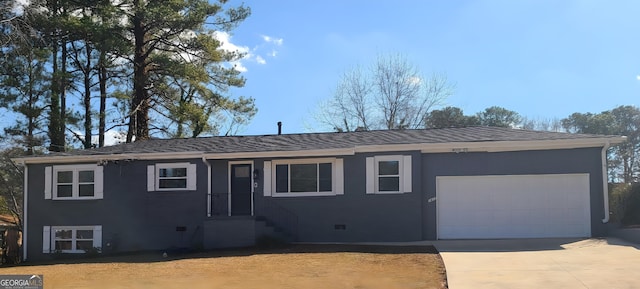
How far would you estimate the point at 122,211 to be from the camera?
19891 millimetres

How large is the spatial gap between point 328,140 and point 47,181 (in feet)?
31.8

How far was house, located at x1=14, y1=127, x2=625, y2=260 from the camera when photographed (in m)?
17.5

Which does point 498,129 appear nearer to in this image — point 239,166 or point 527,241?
point 527,241

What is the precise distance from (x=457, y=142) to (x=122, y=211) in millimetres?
11098

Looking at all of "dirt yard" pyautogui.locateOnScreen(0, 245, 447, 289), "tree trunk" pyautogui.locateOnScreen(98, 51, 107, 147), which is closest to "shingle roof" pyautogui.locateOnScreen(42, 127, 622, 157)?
"dirt yard" pyautogui.locateOnScreen(0, 245, 447, 289)

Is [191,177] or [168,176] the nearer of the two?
[191,177]

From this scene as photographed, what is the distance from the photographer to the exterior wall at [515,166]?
1725 cm

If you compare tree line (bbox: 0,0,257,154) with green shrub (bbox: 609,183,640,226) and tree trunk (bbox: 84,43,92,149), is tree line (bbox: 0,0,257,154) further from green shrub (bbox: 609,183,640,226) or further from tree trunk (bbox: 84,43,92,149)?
green shrub (bbox: 609,183,640,226)

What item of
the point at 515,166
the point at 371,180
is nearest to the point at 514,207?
the point at 515,166

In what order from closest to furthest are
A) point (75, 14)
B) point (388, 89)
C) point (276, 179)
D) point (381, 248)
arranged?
point (381, 248) → point (276, 179) → point (75, 14) → point (388, 89)

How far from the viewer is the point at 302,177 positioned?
1909 centimetres

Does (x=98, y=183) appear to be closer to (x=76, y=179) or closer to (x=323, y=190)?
(x=76, y=179)

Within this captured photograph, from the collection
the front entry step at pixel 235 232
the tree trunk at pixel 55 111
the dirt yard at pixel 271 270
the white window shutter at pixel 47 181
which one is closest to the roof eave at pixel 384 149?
the white window shutter at pixel 47 181

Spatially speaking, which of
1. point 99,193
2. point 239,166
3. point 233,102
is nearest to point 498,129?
point 239,166
